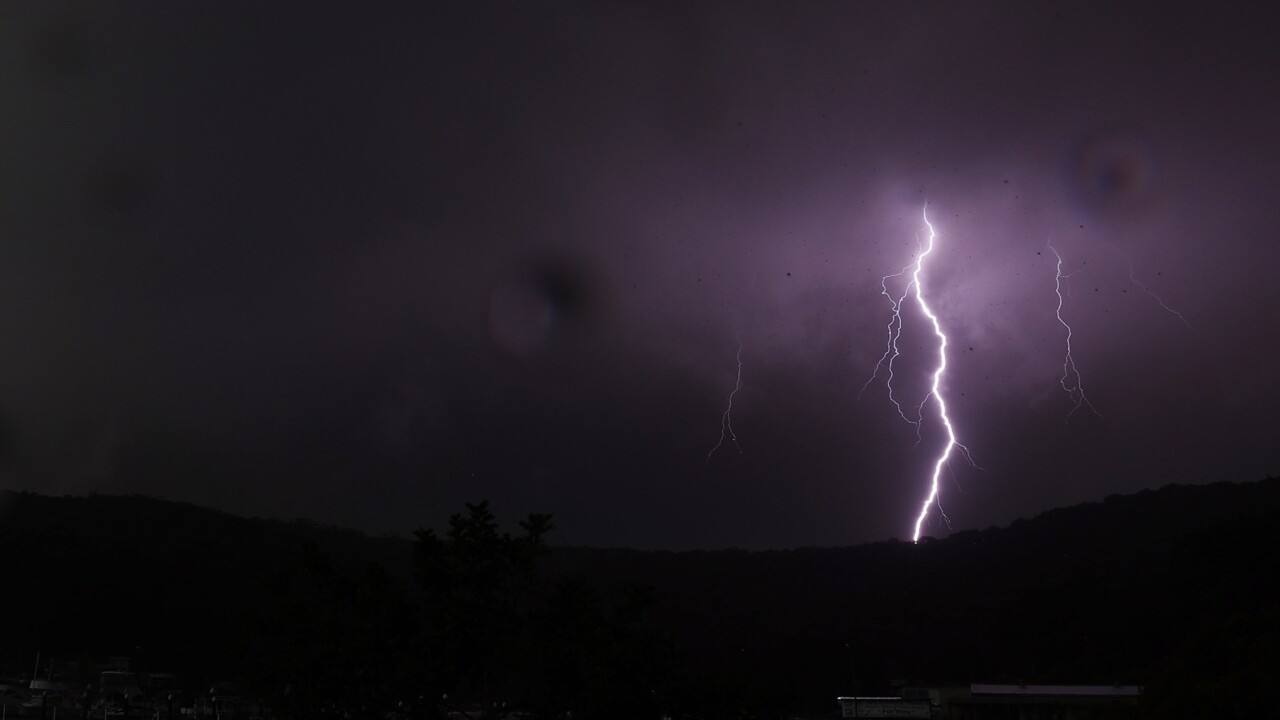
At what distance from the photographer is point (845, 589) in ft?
317

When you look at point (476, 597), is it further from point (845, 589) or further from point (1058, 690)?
point (845, 589)

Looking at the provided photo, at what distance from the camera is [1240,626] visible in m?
34.8

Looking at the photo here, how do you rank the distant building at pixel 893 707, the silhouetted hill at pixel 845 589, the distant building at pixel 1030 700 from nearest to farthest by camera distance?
the distant building at pixel 1030 700
the distant building at pixel 893 707
the silhouetted hill at pixel 845 589

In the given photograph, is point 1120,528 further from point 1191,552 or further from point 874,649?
point 874,649

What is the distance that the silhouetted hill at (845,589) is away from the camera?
205 feet

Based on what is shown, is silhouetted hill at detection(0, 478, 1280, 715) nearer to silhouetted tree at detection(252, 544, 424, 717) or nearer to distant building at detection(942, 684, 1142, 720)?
Answer: distant building at detection(942, 684, 1142, 720)

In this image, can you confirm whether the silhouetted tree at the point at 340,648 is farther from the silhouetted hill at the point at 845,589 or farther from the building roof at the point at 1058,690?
the building roof at the point at 1058,690

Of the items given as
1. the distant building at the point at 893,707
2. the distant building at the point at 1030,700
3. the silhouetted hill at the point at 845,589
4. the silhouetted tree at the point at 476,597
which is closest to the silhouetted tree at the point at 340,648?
the silhouetted tree at the point at 476,597

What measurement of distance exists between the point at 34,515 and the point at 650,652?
288ft

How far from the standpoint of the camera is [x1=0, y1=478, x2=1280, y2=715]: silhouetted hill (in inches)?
2462

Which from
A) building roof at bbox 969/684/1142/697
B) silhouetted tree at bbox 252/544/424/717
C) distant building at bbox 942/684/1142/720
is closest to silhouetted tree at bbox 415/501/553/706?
silhouetted tree at bbox 252/544/424/717

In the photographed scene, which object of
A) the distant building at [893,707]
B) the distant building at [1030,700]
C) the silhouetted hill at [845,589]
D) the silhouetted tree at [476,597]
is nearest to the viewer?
the silhouetted tree at [476,597]

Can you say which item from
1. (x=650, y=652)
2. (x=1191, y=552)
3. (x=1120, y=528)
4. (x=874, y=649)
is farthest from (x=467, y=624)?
(x=1120, y=528)

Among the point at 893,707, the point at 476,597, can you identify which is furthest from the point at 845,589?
the point at 476,597
